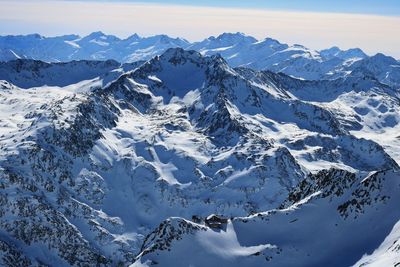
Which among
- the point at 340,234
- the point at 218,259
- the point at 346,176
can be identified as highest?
the point at 346,176

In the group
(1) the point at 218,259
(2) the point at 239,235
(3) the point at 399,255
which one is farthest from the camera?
(2) the point at 239,235

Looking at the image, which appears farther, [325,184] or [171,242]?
[325,184]

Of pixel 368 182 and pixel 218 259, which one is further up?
pixel 368 182

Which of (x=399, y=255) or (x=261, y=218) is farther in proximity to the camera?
(x=261, y=218)

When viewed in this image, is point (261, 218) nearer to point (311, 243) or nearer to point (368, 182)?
point (311, 243)

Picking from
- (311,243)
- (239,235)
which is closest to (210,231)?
(239,235)

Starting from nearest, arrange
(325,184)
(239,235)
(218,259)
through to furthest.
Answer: (218,259) → (239,235) → (325,184)

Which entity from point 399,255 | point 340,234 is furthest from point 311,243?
point 399,255

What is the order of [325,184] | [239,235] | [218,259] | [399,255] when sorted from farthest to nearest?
[325,184] < [239,235] < [218,259] < [399,255]

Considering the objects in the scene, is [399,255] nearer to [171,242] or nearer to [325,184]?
[325,184]
